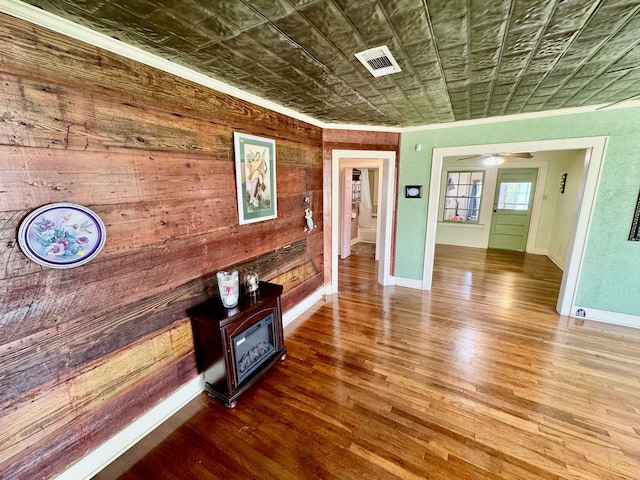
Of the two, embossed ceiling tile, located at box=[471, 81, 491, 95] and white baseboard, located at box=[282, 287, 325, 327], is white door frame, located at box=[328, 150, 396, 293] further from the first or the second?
embossed ceiling tile, located at box=[471, 81, 491, 95]

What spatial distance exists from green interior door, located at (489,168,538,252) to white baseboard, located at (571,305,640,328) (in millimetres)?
3546

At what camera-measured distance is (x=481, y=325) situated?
2895mm

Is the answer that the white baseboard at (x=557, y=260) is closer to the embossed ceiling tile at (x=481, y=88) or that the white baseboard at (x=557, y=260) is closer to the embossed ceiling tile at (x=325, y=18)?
the embossed ceiling tile at (x=481, y=88)

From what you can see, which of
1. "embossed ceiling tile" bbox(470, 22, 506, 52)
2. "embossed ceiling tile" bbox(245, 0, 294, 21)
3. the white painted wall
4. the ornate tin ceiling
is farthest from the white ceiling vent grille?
the white painted wall

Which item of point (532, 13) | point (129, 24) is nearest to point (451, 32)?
point (532, 13)

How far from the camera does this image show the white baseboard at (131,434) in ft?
4.48

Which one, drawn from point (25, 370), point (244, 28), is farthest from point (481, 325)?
point (25, 370)

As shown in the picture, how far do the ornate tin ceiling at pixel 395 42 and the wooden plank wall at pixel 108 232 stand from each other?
0.81 feet

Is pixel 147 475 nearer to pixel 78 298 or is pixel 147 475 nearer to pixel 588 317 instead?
pixel 78 298

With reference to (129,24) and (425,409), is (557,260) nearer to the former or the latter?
(425,409)

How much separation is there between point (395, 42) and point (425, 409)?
94.1 inches

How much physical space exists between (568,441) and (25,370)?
Answer: 2.99 meters

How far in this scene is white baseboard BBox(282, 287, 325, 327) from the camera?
9.78ft

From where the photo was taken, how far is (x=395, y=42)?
1443mm
